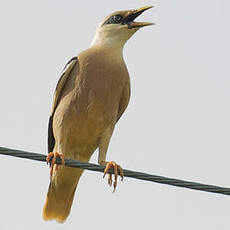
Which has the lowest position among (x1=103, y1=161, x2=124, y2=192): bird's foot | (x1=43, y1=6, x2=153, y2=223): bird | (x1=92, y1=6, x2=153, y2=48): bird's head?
(x1=103, y1=161, x2=124, y2=192): bird's foot

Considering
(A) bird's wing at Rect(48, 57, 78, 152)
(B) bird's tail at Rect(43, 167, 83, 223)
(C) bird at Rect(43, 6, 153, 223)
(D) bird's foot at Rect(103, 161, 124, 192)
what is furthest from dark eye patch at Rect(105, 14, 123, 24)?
(D) bird's foot at Rect(103, 161, 124, 192)

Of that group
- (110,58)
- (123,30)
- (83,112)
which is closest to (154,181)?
(83,112)

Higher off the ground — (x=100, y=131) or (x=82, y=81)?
(x=82, y=81)

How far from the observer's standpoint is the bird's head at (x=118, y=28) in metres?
7.20

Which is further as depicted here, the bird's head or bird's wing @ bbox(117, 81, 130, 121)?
the bird's head

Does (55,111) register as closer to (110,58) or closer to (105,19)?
(110,58)

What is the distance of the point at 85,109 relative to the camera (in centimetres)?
657

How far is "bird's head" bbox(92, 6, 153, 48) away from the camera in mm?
7203

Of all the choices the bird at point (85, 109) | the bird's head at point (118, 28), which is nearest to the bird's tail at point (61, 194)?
the bird at point (85, 109)

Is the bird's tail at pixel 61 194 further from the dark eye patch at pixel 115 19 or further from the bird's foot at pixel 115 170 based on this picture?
the dark eye patch at pixel 115 19

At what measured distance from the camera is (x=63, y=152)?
659cm

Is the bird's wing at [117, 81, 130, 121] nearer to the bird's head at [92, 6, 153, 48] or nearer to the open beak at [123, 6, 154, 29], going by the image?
the bird's head at [92, 6, 153, 48]

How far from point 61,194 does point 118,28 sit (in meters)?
1.96

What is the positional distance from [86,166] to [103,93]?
183cm
